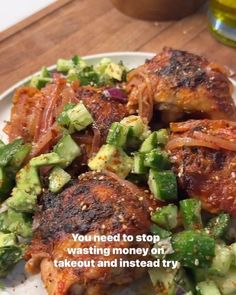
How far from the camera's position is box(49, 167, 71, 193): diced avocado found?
6.52ft

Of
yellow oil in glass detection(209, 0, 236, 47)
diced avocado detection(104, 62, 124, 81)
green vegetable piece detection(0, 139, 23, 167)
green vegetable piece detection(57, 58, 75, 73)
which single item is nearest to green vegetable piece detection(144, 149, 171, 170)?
green vegetable piece detection(0, 139, 23, 167)

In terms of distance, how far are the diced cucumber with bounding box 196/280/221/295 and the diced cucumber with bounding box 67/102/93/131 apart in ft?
2.65

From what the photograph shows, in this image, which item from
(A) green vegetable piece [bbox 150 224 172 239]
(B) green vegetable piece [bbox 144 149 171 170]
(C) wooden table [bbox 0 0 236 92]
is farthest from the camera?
(C) wooden table [bbox 0 0 236 92]

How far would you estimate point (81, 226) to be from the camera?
69.7 inches

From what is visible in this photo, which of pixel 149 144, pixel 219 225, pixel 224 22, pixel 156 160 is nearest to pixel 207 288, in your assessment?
pixel 219 225

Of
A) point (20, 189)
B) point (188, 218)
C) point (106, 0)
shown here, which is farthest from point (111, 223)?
point (106, 0)

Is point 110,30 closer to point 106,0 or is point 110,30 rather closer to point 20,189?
point 106,0

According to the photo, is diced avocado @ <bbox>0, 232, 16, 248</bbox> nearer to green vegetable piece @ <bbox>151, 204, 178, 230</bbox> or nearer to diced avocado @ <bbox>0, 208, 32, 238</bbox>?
diced avocado @ <bbox>0, 208, 32, 238</bbox>

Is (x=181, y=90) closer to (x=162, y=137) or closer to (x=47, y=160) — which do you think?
(x=162, y=137)

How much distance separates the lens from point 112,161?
2016 millimetres

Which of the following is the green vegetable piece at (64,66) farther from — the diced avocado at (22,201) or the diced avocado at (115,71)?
the diced avocado at (22,201)

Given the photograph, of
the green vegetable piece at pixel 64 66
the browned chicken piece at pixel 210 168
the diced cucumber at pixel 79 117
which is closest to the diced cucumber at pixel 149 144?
the browned chicken piece at pixel 210 168

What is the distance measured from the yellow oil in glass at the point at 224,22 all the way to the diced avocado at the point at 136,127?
151cm

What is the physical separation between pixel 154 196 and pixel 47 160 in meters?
0.46
